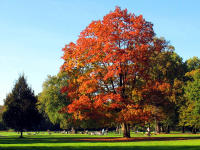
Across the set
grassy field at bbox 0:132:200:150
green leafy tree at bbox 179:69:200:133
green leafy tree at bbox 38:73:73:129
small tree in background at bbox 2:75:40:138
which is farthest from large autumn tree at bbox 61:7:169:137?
green leafy tree at bbox 38:73:73:129

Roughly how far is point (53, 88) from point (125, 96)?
4368 centimetres

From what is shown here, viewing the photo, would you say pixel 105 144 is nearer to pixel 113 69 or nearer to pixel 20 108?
pixel 113 69

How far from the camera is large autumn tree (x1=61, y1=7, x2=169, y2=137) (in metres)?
36.6

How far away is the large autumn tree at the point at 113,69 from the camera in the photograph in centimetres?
3659

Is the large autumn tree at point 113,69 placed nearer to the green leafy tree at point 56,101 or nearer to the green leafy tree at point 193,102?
the green leafy tree at point 193,102

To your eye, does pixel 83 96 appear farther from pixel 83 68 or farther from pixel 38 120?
pixel 38 120

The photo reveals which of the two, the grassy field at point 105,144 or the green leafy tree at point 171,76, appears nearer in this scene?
the grassy field at point 105,144

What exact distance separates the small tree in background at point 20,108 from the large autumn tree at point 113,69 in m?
18.1

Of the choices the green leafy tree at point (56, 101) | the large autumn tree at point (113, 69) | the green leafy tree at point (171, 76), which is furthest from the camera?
the green leafy tree at point (56, 101)

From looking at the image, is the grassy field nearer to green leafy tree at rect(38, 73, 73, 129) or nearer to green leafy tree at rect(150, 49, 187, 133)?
green leafy tree at rect(150, 49, 187, 133)

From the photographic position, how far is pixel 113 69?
1446 inches

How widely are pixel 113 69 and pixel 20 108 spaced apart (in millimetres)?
26009

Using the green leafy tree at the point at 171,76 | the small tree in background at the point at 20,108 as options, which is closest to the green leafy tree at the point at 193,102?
the green leafy tree at the point at 171,76

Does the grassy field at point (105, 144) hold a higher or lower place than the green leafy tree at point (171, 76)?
lower
